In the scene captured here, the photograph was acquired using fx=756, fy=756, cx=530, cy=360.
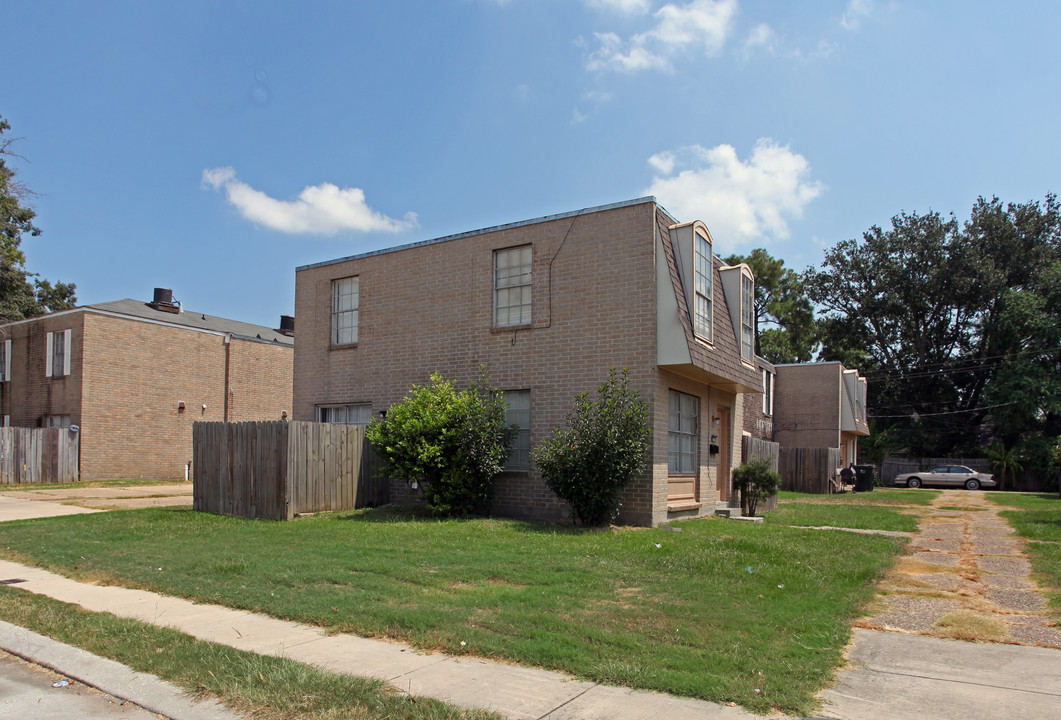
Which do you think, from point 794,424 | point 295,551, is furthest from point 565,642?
point 794,424

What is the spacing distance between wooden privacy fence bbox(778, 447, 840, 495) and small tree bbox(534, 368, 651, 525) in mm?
19640

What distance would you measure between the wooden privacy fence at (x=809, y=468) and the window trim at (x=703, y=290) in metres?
17.3

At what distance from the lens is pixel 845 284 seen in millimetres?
52250

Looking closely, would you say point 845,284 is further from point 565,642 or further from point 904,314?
point 565,642

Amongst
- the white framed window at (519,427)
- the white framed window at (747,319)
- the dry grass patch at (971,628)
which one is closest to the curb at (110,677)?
the dry grass patch at (971,628)

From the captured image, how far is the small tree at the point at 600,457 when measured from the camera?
12625 millimetres

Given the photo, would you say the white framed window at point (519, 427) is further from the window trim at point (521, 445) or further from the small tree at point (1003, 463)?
the small tree at point (1003, 463)

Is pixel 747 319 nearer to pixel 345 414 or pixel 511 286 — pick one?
pixel 511 286

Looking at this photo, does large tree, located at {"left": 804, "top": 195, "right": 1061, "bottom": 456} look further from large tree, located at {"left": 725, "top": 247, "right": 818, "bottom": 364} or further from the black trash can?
the black trash can

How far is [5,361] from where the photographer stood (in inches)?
1201

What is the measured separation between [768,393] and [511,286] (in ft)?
72.8

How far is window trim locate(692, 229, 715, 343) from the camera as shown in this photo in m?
14.2

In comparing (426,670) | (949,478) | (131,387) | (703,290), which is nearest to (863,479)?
(949,478)

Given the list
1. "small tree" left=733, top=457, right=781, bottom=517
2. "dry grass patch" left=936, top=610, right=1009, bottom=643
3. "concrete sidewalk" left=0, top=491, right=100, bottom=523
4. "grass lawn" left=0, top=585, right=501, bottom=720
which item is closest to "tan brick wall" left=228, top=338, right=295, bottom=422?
"concrete sidewalk" left=0, top=491, right=100, bottom=523
